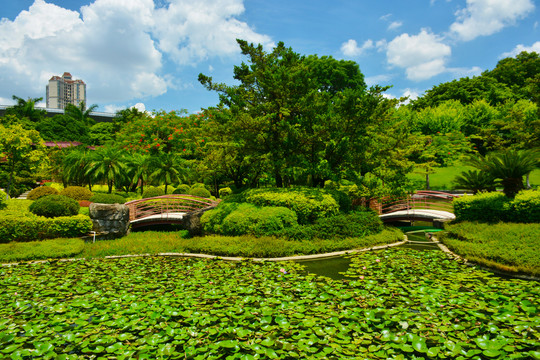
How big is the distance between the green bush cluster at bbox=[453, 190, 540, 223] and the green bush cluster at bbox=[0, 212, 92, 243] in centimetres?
1551

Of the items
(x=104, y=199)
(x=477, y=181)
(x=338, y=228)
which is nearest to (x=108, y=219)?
(x=104, y=199)

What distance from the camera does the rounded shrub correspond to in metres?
13.0

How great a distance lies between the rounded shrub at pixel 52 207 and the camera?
1302 cm

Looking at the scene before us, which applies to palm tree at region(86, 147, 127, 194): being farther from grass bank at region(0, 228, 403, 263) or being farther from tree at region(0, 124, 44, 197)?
grass bank at region(0, 228, 403, 263)

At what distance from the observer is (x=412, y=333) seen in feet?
15.9

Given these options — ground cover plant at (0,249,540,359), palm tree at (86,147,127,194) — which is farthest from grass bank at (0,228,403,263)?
palm tree at (86,147,127,194)

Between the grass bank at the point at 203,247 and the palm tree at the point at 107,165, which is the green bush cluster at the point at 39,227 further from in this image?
the palm tree at the point at 107,165

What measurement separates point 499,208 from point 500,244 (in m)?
2.78

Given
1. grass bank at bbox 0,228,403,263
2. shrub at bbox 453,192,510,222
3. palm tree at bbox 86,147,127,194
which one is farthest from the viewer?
palm tree at bbox 86,147,127,194

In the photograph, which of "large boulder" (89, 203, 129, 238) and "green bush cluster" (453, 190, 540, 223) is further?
"large boulder" (89, 203, 129, 238)

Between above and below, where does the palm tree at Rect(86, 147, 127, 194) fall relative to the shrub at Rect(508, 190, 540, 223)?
above

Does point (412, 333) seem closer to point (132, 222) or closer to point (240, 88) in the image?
point (240, 88)

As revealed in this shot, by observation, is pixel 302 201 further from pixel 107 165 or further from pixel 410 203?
pixel 107 165

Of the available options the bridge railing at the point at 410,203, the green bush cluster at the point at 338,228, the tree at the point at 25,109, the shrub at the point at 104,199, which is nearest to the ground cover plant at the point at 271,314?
the green bush cluster at the point at 338,228
